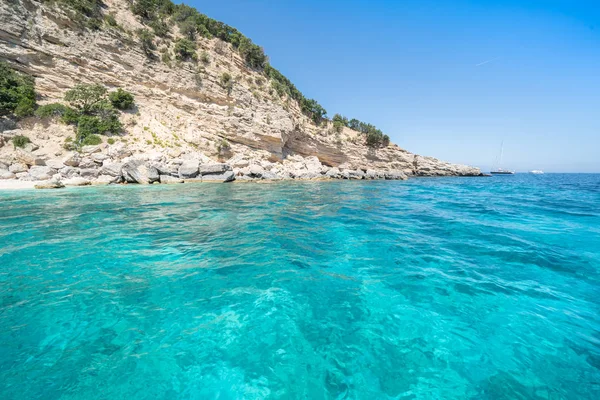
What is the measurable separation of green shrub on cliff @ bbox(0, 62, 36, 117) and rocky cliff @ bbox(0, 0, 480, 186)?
3.17ft

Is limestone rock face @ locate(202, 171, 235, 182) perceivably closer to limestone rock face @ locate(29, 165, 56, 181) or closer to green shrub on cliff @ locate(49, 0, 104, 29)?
limestone rock face @ locate(29, 165, 56, 181)

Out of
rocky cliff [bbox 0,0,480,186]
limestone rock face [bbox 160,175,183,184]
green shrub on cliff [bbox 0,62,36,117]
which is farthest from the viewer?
limestone rock face [bbox 160,175,183,184]

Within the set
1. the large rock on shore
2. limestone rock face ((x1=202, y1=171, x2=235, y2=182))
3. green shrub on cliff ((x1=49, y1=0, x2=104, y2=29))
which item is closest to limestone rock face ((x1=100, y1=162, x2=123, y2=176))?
the large rock on shore

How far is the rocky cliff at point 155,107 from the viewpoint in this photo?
20.0 meters

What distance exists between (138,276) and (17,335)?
5.37 feet

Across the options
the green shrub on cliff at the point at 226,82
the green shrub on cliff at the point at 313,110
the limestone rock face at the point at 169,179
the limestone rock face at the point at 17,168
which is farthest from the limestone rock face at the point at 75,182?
the green shrub on cliff at the point at 313,110

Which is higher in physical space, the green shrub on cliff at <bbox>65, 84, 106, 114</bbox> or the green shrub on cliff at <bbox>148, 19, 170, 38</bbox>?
the green shrub on cliff at <bbox>148, 19, 170, 38</bbox>

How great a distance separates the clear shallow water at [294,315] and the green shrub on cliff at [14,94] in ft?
68.0

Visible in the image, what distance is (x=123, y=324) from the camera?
3.13m

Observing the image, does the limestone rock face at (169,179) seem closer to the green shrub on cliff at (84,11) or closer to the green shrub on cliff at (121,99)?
the green shrub on cliff at (121,99)

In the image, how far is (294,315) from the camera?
3.45 metres

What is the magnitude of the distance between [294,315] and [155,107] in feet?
103

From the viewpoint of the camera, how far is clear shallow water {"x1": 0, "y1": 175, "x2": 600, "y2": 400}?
2400 millimetres

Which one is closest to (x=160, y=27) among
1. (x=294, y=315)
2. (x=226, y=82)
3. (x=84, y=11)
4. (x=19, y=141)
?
(x=84, y=11)
